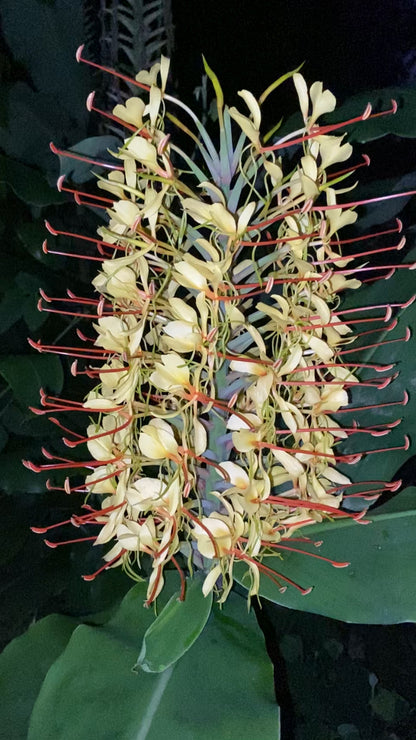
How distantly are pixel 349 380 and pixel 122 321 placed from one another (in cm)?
16

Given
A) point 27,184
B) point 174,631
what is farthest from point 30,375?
point 174,631

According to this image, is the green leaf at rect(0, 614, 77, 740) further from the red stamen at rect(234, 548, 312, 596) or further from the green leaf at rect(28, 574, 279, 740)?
the red stamen at rect(234, 548, 312, 596)

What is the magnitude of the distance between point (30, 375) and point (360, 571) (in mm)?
341

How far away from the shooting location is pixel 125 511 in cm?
43

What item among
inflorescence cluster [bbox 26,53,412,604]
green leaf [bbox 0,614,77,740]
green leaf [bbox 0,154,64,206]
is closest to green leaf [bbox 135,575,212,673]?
inflorescence cluster [bbox 26,53,412,604]

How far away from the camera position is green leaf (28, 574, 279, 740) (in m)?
0.37

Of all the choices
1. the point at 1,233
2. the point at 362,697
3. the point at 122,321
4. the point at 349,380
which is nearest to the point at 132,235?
the point at 122,321

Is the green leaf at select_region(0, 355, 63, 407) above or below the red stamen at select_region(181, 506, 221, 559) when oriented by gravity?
above

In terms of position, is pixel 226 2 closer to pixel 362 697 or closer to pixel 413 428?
pixel 413 428

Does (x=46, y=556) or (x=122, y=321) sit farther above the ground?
(x=122, y=321)

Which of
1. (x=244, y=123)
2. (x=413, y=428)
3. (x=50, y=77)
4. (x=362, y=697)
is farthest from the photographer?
(x=362, y=697)

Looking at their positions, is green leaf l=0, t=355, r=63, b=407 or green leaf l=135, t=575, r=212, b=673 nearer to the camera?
green leaf l=135, t=575, r=212, b=673

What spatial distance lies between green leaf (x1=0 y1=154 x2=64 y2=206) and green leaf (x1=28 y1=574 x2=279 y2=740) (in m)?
0.38

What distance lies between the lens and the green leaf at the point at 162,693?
365 millimetres
